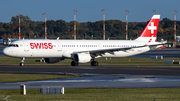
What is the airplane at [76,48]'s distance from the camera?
48969 mm

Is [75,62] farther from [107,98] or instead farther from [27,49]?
[107,98]

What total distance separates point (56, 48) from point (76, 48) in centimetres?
327

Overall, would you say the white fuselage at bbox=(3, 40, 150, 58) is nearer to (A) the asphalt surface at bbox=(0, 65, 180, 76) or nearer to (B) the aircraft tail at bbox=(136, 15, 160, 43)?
(B) the aircraft tail at bbox=(136, 15, 160, 43)

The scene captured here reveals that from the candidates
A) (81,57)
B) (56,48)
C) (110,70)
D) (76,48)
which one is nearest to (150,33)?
(76,48)

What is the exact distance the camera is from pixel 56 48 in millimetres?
50344

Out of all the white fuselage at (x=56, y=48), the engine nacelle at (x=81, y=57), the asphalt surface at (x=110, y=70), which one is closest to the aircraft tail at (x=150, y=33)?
the white fuselage at (x=56, y=48)

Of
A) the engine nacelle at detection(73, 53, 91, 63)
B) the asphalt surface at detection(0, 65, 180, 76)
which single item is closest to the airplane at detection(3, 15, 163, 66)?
the engine nacelle at detection(73, 53, 91, 63)

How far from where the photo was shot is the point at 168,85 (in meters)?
26.8

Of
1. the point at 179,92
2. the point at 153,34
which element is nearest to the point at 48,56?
the point at 153,34

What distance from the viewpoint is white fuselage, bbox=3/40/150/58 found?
48.8m

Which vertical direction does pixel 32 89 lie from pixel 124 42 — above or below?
below

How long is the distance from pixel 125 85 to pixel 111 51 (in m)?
25.0

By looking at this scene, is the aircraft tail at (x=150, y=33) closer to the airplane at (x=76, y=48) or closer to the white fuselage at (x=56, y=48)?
the airplane at (x=76, y=48)

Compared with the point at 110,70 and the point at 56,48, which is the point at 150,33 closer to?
the point at 56,48
